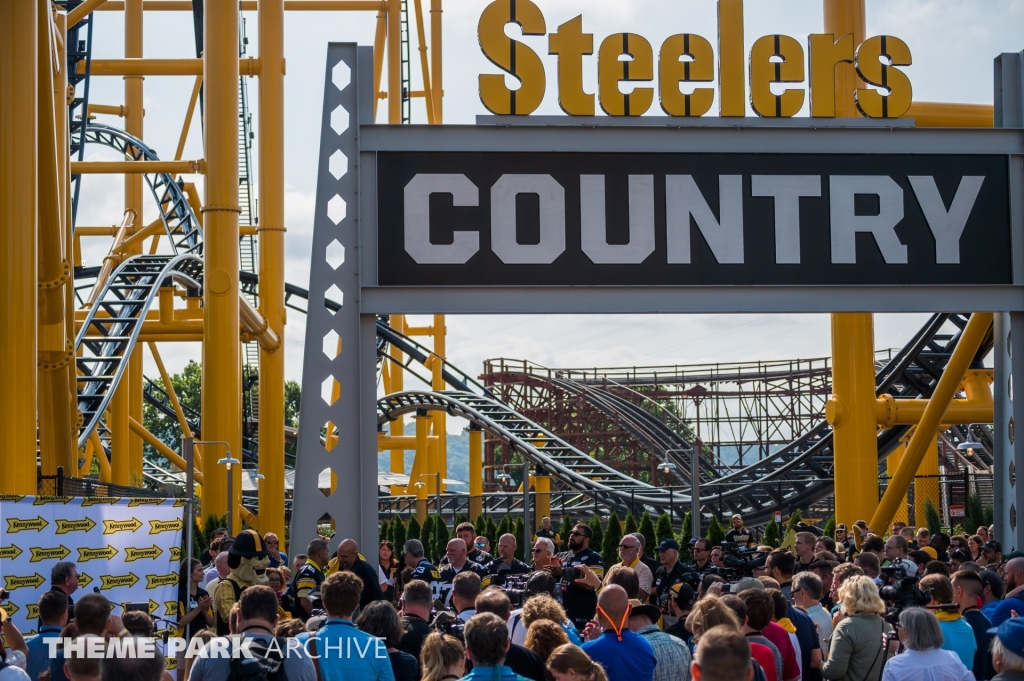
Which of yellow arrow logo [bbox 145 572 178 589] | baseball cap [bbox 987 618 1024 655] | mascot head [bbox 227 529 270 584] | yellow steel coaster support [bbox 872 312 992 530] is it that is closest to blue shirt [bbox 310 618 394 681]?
baseball cap [bbox 987 618 1024 655]

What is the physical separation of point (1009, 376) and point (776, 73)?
3605 mm

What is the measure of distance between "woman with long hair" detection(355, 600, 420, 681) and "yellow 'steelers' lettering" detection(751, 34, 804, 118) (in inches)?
297

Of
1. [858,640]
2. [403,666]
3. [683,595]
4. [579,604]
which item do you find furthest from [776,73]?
[403,666]

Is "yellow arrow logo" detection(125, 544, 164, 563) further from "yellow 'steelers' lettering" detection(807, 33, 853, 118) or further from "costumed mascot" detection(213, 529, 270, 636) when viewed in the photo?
"yellow 'steelers' lettering" detection(807, 33, 853, 118)

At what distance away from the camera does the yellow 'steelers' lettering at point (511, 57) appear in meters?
11.2

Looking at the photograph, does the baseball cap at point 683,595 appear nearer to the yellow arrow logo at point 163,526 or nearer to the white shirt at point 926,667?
the white shirt at point 926,667

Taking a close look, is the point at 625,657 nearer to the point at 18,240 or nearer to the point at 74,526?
the point at 74,526

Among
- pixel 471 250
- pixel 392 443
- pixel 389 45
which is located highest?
pixel 389 45

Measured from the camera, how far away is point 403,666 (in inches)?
213

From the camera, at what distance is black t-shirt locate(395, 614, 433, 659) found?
19.2ft

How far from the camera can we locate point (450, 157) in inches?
432

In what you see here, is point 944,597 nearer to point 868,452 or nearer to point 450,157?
point 450,157

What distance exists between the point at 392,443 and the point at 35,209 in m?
24.9

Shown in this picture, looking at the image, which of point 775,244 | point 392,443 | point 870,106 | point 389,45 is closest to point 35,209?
point 775,244
